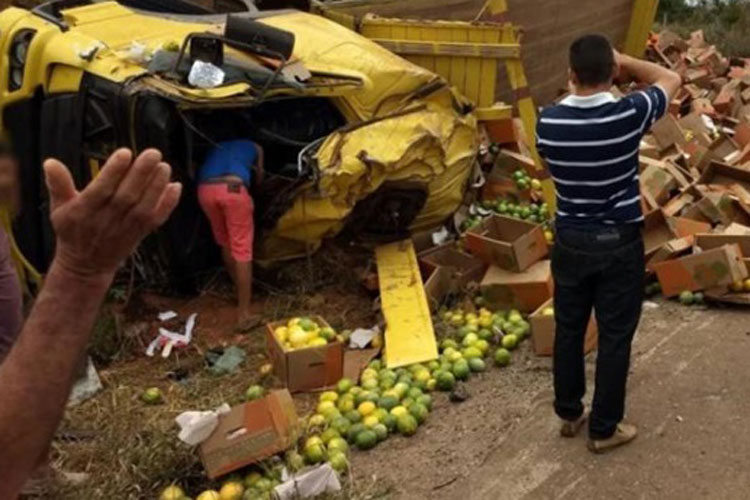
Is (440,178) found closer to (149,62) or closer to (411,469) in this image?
(149,62)

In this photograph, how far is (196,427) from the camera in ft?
14.6

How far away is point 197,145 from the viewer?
6.31 m

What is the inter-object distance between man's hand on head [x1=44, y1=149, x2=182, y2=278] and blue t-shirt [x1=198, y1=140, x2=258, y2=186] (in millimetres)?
4308

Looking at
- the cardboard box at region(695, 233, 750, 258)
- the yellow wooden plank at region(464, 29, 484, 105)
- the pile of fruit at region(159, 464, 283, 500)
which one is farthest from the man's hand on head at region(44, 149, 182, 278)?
the yellow wooden plank at region(464, 29, 484, 105)

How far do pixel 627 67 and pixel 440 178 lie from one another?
224 centimetres

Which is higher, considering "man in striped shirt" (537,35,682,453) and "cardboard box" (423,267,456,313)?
"man in striped shirt" (537,35,682,453)

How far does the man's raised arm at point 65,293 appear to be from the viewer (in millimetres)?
1788

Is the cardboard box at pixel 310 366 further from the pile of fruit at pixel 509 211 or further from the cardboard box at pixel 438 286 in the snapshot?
the pile of fruit at pixel 509 211

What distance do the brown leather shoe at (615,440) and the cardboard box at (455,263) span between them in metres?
2.00

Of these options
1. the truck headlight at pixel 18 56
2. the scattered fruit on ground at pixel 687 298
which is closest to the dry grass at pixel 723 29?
the scattered fruit on ground at pixel 687 298

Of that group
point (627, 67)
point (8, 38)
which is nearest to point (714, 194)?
point (627, 67)

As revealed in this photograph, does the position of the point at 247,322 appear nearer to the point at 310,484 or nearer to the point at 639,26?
the point at 310,484

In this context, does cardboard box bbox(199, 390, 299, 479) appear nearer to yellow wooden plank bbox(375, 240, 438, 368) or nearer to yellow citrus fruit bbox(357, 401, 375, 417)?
yellow citrus fruit bbox(357, 401, 375, 417)

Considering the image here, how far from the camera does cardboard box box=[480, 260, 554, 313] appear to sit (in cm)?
614
